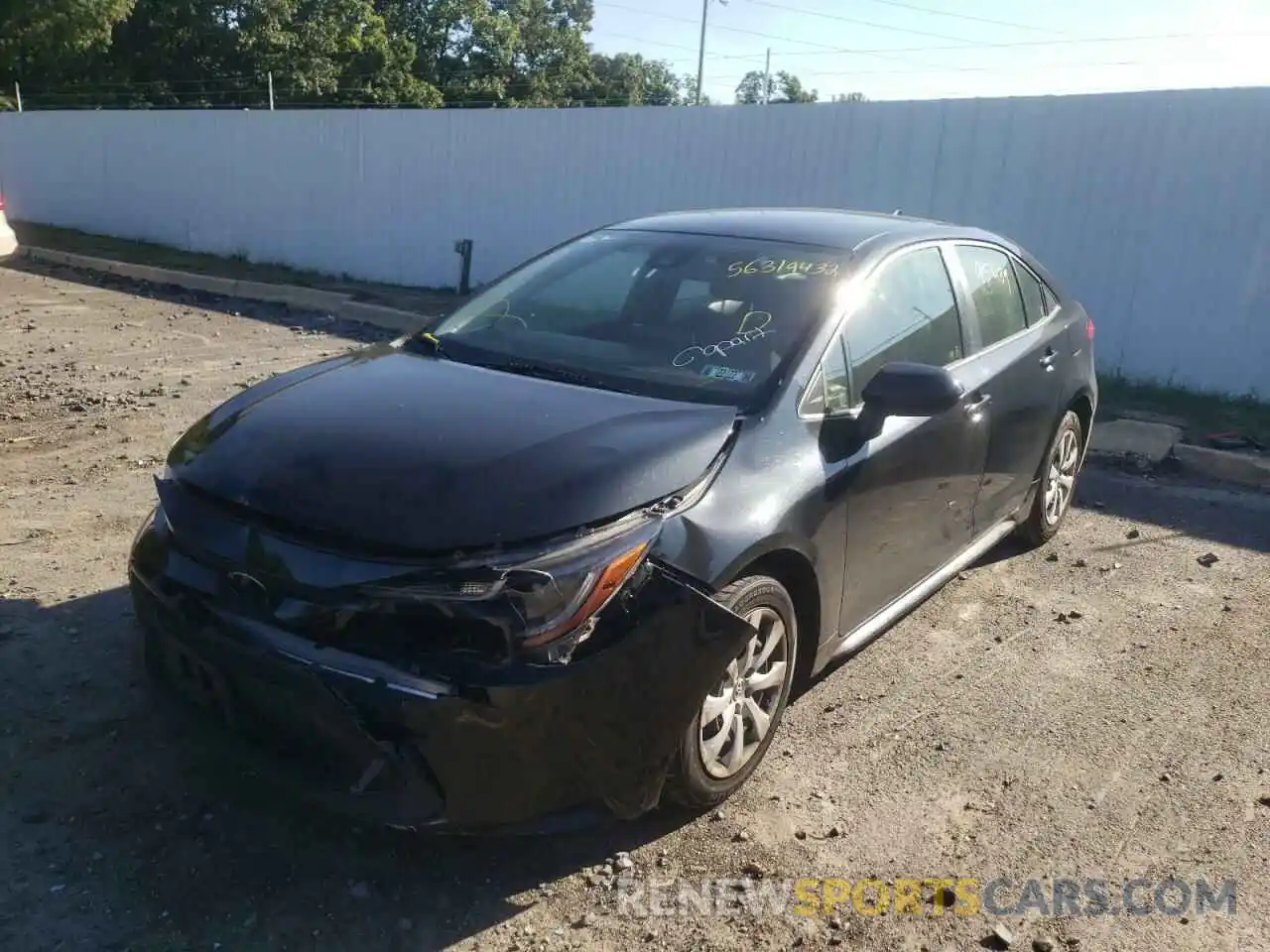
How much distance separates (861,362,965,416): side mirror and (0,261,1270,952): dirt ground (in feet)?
3.77

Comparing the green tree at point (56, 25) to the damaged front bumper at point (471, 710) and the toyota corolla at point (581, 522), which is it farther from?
the damaged front bumper at point (471, 710)

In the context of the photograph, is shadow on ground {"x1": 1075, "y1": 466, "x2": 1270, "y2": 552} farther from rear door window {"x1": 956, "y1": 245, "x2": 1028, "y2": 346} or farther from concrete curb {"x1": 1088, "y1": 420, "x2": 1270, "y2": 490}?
rear door window {"x1": 956, "y1": 245, "x2": 1028, "y2": 346}

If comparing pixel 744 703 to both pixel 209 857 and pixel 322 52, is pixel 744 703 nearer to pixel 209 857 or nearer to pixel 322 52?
pixel 209 857

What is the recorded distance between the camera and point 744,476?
3137 millimetres

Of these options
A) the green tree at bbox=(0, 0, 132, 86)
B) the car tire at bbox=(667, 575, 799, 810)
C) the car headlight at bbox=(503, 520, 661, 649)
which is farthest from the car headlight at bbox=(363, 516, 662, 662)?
the green tree at bbox=(0, 0, 132, 86)

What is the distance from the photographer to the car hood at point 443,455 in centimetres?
273

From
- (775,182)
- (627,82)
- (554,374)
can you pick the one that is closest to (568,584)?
(554,374)

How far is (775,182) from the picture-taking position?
433 inches

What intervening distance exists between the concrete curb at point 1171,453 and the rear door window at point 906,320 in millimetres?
3683

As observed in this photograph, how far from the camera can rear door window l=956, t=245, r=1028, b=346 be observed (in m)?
4.68

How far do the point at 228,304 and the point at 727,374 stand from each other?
34.3 ft

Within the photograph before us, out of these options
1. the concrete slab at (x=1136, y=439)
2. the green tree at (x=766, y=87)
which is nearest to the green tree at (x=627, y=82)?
the green tree at (x=766, y=87)

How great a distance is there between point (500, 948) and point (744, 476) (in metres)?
1.42

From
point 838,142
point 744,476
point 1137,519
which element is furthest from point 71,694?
point 838,142
